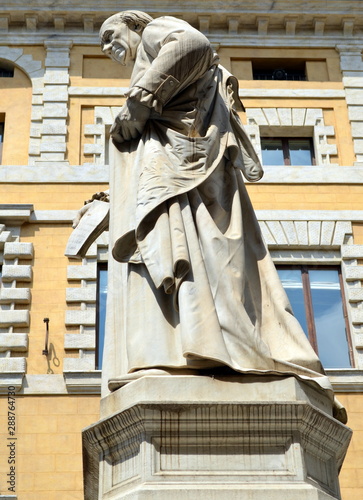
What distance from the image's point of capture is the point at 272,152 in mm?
16969

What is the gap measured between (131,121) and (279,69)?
511 inches

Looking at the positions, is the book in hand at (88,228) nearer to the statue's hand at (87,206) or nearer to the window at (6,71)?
the statue's hand at (87,206)

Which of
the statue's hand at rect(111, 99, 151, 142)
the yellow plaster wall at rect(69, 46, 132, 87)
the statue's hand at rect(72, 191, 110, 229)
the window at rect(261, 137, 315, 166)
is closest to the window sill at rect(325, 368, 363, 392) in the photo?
the window at rect(261, 137, 315, 166)

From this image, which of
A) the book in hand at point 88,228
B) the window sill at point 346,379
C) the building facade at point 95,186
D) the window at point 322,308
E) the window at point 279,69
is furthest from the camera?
the window at point 279,69

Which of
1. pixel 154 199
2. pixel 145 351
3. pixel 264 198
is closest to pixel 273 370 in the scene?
pixel 145 351

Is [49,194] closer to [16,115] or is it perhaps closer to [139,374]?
[16,115]

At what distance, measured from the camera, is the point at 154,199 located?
513cm

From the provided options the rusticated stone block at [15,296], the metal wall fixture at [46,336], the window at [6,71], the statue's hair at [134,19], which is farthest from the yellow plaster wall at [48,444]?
the statue's hair at [134,19]

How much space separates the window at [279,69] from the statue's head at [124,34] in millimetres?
11870

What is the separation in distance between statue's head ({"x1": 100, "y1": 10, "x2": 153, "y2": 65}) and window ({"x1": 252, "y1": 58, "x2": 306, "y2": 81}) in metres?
11.9

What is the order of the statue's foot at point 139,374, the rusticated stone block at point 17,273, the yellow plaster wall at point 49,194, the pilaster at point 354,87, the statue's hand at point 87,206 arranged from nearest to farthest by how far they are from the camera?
1. the statue's foot at point 139,374
2. the statue's hand at point 87,206
3. the rusticated stone block at point 17,273
4. the yellow plaster wall at point 49,194
5. the pilaster at point 354,87

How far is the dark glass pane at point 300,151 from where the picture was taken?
16969 millimetres

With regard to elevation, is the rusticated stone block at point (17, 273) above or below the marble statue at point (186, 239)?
above

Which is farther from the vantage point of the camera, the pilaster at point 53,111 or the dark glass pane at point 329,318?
the pilaster at point 53,111
